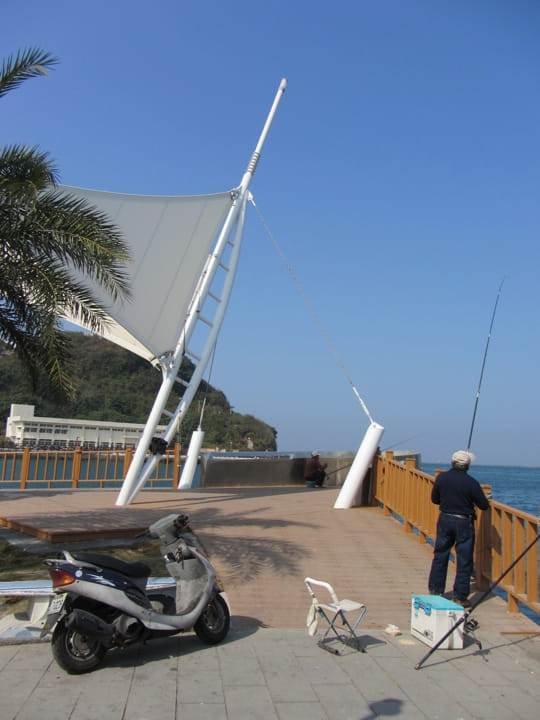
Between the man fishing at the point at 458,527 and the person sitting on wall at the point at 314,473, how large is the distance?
1099 cm

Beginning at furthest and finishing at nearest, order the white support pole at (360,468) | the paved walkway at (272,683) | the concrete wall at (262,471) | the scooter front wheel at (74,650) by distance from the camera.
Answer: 1. the concrete wall at (262,471)
2. the white support pole at (360,468)
3. the scooter front wheel at (74,650)
4. the paved walkway at (272,683)

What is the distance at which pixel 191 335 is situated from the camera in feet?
45.9

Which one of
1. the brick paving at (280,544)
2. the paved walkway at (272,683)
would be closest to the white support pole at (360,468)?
the brick paving at (280,544)

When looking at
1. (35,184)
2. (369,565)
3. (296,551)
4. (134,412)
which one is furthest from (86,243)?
(134,412)

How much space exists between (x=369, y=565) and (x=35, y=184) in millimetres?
5925

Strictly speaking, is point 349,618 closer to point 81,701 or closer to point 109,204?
point 81,701

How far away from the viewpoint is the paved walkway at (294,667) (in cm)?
370

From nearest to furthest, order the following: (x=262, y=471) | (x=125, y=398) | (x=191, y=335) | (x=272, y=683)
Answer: (x=272, y=683) < (x=191, y=335) < (x=262, y=471) < (x=125, y=398)

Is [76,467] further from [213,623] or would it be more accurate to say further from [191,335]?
[213,623]

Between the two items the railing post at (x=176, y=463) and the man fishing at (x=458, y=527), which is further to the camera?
the railing post at (x=176, y=463)

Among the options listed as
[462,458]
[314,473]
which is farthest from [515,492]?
[462,458]

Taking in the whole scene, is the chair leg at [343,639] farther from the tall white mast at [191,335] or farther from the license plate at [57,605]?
the tall white mast at [191,335]

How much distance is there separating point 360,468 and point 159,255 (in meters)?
6.60

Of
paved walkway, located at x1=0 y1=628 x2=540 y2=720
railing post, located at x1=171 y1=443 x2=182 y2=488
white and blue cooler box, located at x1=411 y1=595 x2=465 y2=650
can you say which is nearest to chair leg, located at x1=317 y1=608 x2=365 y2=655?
paved walkway, located at x1=0 y1=628 x2=540 y2=720
